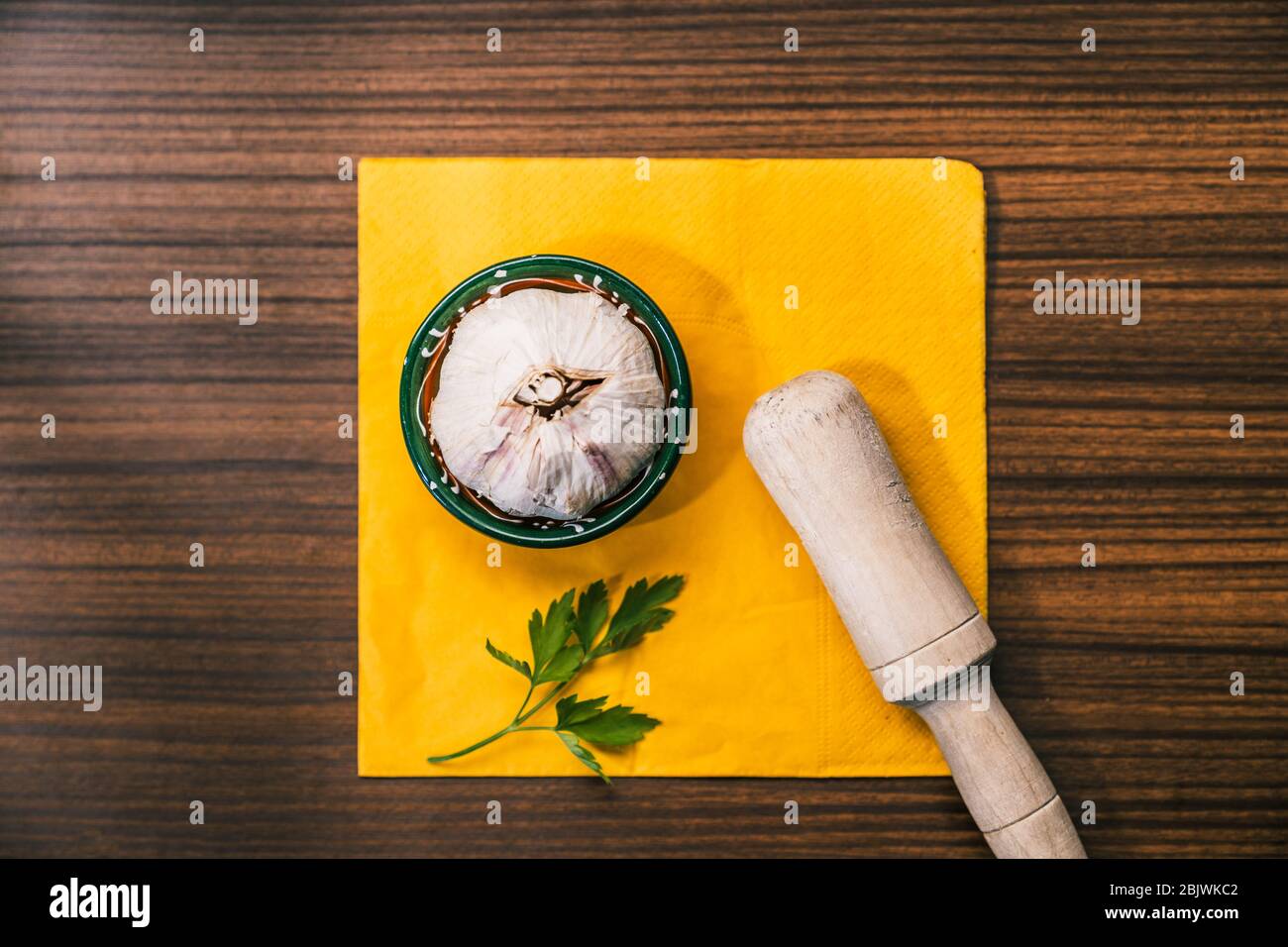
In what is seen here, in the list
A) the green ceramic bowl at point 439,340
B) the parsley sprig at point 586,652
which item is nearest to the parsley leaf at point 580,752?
the parsley sprig at point 586,652

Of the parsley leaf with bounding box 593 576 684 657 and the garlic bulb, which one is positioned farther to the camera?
the parsley leaf with bounding box 593 576 684 657

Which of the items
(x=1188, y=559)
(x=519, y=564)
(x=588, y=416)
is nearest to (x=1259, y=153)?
(x=1188, y=559)

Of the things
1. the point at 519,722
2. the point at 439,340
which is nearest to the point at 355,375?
the point at 439,340

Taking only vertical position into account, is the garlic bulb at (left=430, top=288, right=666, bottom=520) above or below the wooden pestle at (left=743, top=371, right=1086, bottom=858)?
above

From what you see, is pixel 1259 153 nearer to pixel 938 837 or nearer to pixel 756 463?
pixel 756 463

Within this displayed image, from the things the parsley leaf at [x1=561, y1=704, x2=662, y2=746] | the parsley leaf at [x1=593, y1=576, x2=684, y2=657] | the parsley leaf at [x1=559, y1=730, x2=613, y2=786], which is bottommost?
Answer: the parsley leaf at [x1=559, y1=730, x2=613, y2=786]

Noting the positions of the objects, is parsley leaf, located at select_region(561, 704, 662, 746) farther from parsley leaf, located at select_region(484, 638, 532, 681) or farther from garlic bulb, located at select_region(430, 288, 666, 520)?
garlic bulb, located at select_region(430, 288, 666, 520)

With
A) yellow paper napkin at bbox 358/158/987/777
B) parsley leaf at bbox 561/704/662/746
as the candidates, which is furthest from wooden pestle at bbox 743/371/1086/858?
parsley leaf at bbox 561/704/662/746

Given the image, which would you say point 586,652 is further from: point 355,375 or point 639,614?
point 355,375

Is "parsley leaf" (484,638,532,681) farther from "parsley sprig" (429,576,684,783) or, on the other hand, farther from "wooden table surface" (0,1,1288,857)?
"wooden table surface" (0,1,1288,857)
